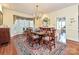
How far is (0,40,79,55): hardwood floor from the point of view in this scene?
97.4 inches

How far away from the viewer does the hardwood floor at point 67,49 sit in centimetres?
247

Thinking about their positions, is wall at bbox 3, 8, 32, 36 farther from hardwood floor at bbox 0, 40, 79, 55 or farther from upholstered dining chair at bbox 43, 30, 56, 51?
upholstered dining chair at bbox 43, 30, 56, 51

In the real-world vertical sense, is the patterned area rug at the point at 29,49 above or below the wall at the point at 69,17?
below

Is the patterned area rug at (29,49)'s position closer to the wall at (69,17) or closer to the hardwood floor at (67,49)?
the hardwood floor at (67,49)

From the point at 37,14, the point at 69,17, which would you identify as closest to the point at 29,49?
the point at 37,14

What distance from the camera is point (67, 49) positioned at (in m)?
2.50

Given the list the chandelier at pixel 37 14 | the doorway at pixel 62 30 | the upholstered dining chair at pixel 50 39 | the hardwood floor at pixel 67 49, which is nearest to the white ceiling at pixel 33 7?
the chandelier at pixel 37 14

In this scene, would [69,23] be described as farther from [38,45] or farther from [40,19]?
[38,45]

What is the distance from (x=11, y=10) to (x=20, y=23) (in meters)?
0.30

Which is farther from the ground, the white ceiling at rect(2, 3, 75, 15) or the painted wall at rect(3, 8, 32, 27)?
the white ceiling at rect(2, 3, 75, 15)

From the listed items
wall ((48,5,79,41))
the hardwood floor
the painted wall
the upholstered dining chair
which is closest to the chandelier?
wall ((48,5,79,41))

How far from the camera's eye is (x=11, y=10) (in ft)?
8.16

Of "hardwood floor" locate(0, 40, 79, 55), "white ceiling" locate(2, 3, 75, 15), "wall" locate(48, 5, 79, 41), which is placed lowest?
"hardwood floor" locate(0, 40, 79, 55)

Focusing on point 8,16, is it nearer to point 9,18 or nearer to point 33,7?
point 9,18
